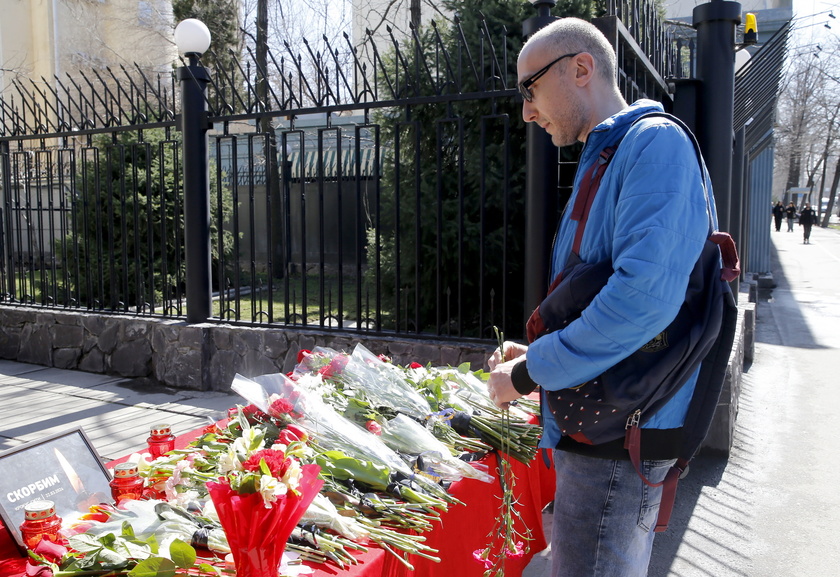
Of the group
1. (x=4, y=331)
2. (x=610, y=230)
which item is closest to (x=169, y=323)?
(x=4, y=331)

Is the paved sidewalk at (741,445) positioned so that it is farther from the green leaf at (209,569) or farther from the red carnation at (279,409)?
the green leaf at (209,569)

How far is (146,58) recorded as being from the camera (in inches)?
989

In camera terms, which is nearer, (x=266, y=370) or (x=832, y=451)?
(x=832, y=451)

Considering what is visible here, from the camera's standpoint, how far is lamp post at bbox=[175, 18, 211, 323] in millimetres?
5895

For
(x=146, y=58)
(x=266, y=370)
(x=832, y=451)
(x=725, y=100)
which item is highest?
(x=146, y=58)

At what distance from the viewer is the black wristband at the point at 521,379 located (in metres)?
1.73

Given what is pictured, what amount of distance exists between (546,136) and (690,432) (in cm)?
288

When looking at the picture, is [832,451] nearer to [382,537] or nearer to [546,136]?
[546,136]

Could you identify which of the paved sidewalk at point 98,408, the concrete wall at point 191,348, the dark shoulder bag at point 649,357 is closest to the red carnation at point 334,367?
the dark shoulder bag at point 649,357

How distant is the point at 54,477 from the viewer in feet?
6.48

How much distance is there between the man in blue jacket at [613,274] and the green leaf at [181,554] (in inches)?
31.8

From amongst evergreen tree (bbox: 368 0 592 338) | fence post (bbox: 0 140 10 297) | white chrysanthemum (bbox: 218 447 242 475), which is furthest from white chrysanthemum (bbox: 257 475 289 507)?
fence post (bbox: 0 140 10 297)

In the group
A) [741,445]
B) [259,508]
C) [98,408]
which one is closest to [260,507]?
[259,508]

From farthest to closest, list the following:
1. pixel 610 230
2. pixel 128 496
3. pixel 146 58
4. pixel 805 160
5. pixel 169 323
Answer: pixel 805 160 → pixel 146 58 → pixel 169 323 → pixel 128 496 → pixel 610 230
